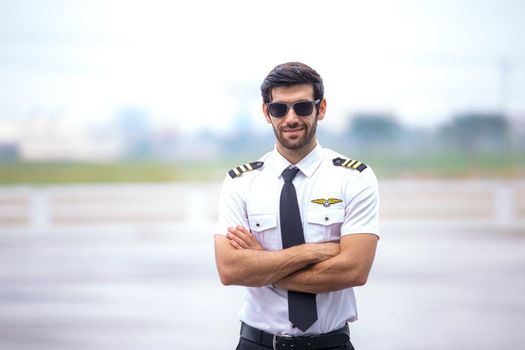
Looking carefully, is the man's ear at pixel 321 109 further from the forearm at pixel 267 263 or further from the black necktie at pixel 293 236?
the forearm at pixel 267 263

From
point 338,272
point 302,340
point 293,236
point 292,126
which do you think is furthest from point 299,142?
point 302,340

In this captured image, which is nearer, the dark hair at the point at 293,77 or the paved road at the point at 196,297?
the dark hair at the point at 293,77

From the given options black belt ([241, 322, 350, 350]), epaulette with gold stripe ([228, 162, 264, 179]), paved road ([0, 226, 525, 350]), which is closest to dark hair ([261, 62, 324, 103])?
epaulette with gold stripe ([228, 162, 264, 179])

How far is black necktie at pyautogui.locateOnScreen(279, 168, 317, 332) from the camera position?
236cm

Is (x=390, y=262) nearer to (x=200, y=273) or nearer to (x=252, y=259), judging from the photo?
(x=200, y=273)

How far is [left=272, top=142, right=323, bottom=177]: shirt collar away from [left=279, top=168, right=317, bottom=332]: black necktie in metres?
0.02

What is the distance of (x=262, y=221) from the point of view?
8.12 ft

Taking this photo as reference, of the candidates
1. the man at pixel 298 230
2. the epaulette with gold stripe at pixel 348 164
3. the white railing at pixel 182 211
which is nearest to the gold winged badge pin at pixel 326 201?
the man at pixel 298 230

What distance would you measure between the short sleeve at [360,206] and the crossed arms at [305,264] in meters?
0.03

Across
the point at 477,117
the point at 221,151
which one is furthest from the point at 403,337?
the point at 477,117

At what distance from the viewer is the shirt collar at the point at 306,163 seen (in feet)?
8.08

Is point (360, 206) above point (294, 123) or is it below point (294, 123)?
below

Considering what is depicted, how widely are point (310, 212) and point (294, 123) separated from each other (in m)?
0.27

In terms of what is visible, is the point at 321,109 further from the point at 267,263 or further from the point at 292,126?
the point at 267,263
